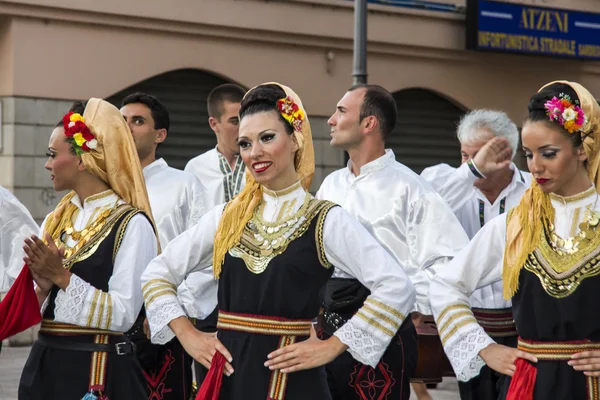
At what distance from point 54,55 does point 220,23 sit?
2.36 metres

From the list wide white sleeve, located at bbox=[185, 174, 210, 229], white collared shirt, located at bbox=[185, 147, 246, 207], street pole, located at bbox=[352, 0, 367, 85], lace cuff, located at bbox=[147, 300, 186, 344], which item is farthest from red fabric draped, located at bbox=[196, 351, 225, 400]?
street pole, located at bbox=[352, 0, 367, 85]

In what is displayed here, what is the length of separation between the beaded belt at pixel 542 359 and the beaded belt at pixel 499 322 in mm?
1934

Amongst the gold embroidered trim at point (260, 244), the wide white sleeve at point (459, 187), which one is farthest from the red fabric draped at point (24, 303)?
the wide white sleeve at point (459, 187)

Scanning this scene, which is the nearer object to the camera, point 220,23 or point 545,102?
point 545,102

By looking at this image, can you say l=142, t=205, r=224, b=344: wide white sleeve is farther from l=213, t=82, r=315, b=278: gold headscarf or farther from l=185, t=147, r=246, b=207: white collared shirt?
l=185, t=147, r=246, b=207: white collared shirt

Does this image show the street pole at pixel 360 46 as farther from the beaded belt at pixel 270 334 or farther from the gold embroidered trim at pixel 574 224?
the beaded belt at pixel 270 334

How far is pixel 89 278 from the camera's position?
16.9 ft

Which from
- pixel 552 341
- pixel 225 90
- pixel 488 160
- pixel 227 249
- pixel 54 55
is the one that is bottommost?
pixel 552 341

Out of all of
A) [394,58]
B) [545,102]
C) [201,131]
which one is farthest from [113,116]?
[394,58]

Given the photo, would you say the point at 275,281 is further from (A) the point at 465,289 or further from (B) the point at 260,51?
(B) the point at 260,51

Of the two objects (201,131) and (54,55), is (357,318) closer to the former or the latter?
(54,55)

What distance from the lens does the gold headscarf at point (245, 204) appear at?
4.71 metres

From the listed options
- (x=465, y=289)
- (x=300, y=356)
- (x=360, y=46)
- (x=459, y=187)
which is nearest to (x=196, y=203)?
(x=459, y=187)

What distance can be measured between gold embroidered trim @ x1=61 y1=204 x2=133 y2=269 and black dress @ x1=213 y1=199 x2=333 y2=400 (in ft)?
2.59
